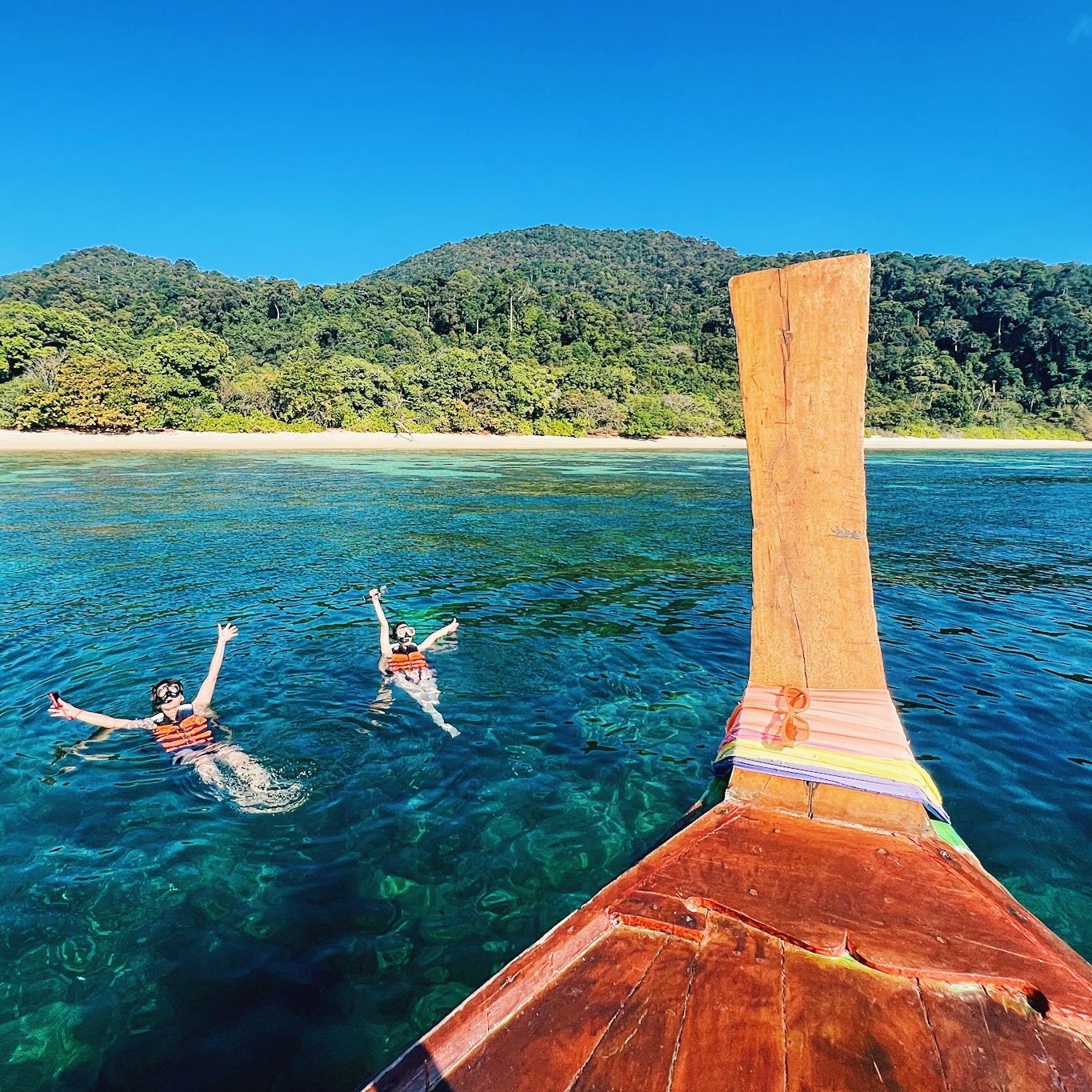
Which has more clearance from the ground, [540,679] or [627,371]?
[627,371]

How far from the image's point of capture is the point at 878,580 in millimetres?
14570

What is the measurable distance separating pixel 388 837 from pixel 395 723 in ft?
7.15

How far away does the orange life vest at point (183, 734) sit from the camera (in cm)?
673

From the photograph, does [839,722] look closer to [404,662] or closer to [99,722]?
[404,662]

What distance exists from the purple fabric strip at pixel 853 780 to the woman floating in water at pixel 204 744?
432cm

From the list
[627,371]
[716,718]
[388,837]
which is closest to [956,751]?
[716,718]

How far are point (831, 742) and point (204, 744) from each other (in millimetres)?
6128

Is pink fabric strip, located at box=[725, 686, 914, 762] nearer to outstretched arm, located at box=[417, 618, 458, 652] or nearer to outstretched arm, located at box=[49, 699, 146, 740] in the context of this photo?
outstretched arm, located at box=[417, 618, 458, 652]

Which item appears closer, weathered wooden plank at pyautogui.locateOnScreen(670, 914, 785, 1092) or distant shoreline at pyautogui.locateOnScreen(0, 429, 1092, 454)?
weathered wooden plank at pyautogui.locateOnScreen(670, 914, 785, 1092)

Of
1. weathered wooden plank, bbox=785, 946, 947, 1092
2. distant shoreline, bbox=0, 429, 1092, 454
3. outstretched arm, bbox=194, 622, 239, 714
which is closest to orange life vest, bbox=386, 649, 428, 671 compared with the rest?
outstretched arm, bbox=194, 622, 239, 714

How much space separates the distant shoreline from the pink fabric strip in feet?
176

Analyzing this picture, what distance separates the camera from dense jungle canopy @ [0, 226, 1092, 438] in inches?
2213

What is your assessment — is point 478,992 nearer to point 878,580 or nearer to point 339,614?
point 339,614

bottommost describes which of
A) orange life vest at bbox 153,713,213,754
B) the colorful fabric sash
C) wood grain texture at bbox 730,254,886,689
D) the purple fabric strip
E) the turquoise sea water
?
the turquoise sea water
